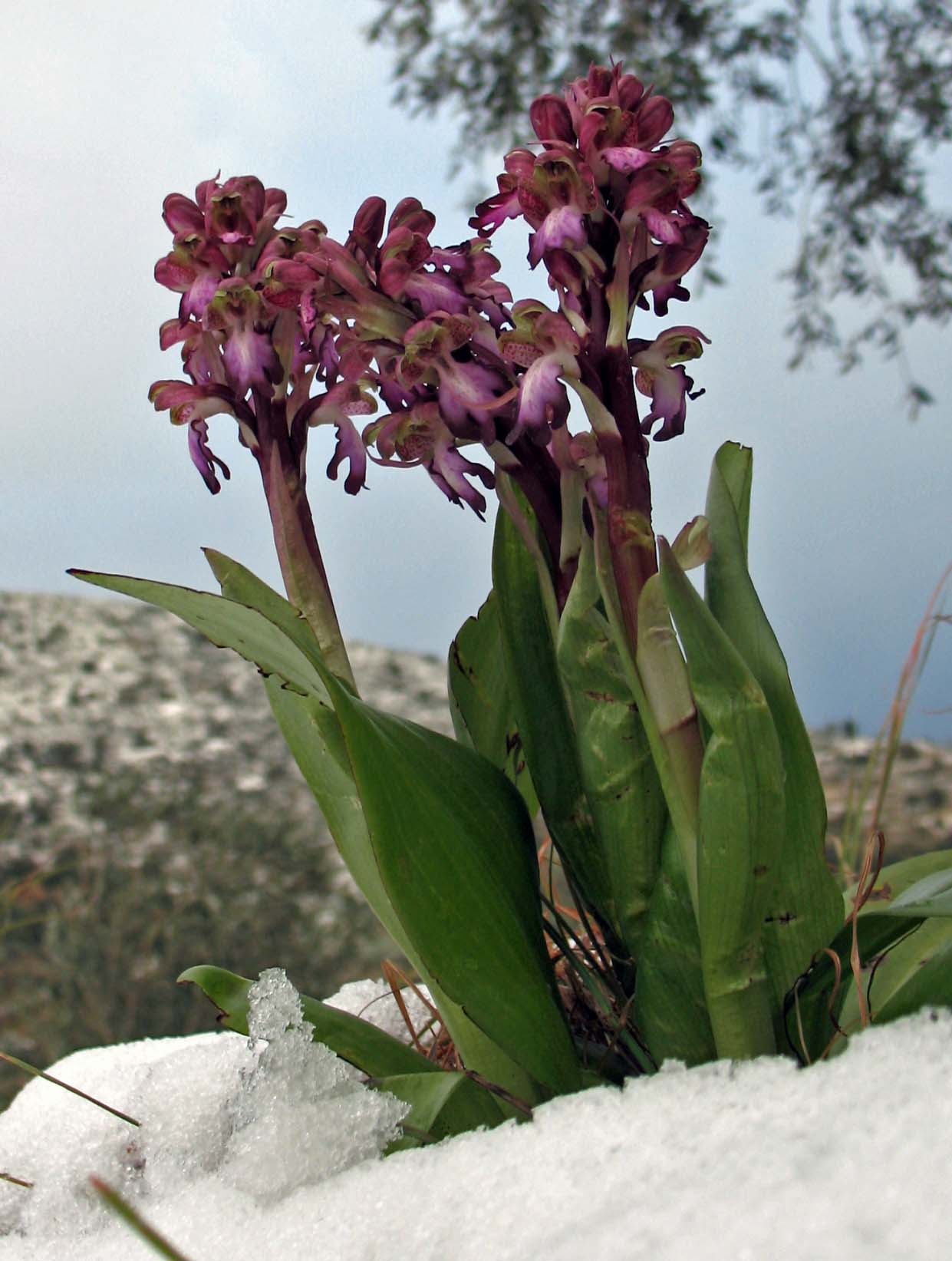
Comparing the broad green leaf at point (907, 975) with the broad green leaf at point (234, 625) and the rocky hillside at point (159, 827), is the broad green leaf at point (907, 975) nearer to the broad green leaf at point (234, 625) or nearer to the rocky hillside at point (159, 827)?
the broad green leaf at point (234, 625)

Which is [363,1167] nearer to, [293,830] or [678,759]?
[678,759]

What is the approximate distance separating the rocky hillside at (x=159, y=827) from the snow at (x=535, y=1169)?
3.39 feet

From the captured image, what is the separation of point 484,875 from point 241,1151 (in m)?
0.26

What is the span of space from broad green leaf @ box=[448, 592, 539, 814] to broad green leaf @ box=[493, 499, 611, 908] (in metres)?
0.07

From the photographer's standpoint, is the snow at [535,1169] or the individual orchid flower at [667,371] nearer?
the snow at [535,1169]

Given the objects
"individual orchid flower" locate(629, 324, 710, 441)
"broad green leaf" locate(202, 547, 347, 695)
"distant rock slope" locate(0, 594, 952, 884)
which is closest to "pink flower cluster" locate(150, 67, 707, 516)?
"individual orchid flower" locate(629, 324, 710, 441)

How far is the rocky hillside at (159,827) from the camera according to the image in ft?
7.84

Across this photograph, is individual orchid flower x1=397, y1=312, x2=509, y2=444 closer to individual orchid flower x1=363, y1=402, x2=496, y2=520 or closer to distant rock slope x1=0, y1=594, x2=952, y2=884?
individual orchid flower x1=363, y1=402, x2=496, y2=520

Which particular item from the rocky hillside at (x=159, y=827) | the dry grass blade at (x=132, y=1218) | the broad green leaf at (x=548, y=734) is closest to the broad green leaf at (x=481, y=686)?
the broad green leaf at (x=548, y=734)

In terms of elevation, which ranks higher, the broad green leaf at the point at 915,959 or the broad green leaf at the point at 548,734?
the broad green leaf at the point at 548,734

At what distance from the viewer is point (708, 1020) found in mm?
857

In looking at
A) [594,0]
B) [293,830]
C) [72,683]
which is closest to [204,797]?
[293,830]

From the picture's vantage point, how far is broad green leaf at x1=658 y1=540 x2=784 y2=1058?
2.39ft

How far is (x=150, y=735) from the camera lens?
3010 millimetres
